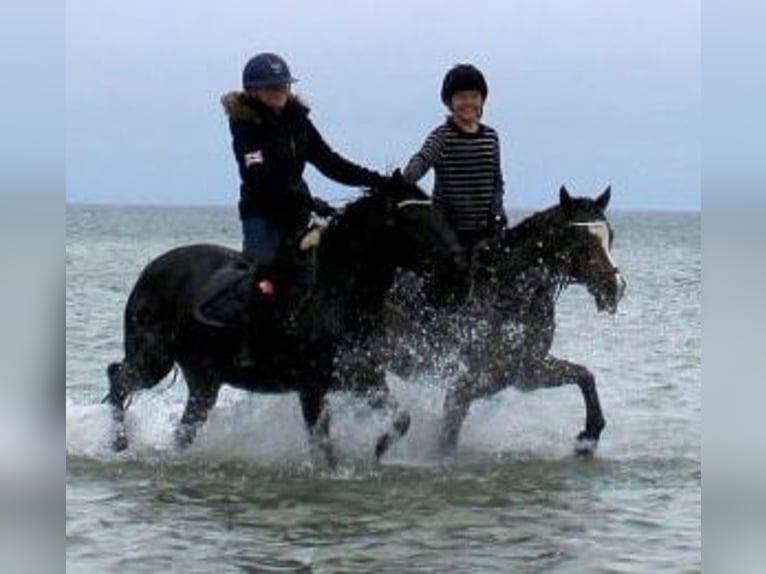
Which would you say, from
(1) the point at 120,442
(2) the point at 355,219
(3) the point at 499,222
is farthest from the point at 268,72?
(1) the point at 120,442

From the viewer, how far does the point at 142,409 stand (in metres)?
10.8

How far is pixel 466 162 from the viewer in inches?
380

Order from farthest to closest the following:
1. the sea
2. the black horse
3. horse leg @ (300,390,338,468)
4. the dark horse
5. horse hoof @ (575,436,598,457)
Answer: horse hoof @ (575,436,598,457), the black horse, horse leg @ (300,390,338,468), the dark horse, the sea

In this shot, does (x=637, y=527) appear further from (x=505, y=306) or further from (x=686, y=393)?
(x=686, y=393)

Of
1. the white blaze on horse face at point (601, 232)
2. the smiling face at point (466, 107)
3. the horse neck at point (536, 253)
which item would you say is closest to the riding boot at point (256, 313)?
the horse neck at point (536, 253)

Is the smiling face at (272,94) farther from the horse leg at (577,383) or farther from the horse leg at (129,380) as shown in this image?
the horse leg at (577,383)

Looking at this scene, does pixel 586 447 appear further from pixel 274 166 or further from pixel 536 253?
pixel 274 166

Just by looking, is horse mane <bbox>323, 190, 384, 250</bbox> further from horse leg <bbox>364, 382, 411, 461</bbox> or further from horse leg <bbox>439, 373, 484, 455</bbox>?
horse leg <bbox>439, 373, 484, 455</bbox>

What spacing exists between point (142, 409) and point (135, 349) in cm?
87

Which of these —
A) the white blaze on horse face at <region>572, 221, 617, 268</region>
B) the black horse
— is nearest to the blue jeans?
the black horse

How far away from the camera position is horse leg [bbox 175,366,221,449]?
971 cm

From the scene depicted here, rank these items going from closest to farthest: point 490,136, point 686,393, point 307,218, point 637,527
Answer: point 637,527 → point 307,218 → point 490,136 → point 686,393

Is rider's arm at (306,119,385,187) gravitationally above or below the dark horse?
above
